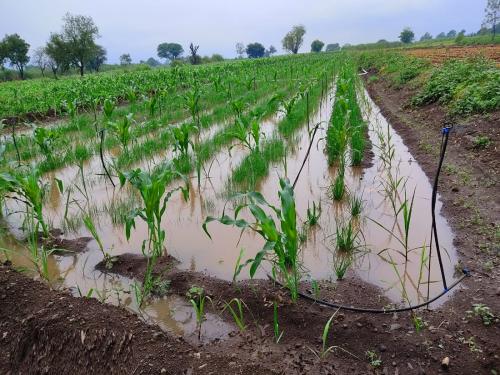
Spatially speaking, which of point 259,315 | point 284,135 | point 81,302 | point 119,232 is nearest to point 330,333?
point 259,315

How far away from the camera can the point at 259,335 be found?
219cm

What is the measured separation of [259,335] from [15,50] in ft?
167

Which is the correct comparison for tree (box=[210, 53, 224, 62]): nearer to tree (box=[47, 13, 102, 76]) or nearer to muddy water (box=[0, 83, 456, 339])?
tree (box=[47, 13, 102, 76])

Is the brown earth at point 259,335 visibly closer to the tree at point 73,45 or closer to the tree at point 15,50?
the tree at point 73,45

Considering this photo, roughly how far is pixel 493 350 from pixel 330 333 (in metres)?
0.81

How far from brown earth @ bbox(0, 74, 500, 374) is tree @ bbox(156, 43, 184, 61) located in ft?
382

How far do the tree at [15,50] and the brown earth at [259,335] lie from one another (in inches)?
Answer: 1938

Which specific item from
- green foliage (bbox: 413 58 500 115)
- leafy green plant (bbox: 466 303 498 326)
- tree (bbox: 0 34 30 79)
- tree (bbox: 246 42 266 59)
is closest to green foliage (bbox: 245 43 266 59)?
tree (bbox: 246 42 266 59)

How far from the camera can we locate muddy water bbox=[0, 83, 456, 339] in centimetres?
263

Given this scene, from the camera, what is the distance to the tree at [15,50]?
42.0m

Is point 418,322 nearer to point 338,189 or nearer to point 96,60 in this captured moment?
point 338,189

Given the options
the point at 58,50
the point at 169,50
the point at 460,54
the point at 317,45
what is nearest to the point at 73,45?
the point at 58,50

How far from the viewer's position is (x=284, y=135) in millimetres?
6621

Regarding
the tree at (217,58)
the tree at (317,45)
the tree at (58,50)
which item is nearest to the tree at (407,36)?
the tree at (317,45)
